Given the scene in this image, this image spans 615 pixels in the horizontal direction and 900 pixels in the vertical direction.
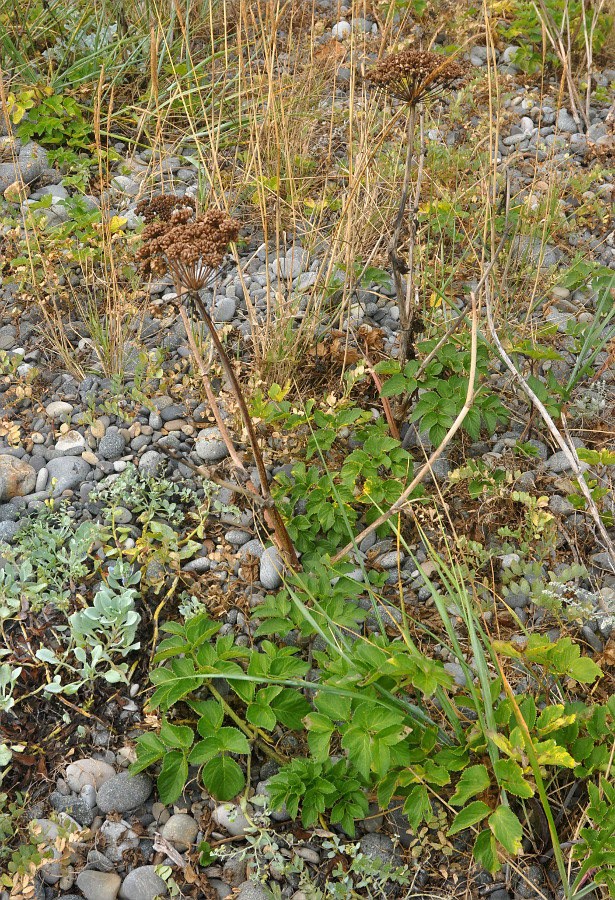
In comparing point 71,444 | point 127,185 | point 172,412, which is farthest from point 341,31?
point 71,444

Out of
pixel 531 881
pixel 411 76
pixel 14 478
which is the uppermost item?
pixel 411 76

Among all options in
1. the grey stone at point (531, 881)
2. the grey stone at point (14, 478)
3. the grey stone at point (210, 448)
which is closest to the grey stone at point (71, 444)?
the grey stone at point (14, 478)

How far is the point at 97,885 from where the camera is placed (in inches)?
62.2

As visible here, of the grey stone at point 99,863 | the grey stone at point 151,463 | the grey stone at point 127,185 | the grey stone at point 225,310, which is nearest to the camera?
the grey stone at point 99,863

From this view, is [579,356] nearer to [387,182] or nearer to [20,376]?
[387,182]

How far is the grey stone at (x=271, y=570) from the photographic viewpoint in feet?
6.81

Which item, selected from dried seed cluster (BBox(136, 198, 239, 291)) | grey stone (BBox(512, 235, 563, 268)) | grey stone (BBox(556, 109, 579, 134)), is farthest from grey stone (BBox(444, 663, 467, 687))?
grey stone (BBox(556, 109, 579, 134))

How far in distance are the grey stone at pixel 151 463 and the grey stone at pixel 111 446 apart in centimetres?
8

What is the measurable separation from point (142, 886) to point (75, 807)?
0.76 ft

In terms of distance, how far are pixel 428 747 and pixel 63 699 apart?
864mm

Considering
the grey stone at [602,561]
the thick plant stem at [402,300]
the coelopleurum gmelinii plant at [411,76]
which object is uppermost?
the coelopleurum gmelinii plant at [411,76]

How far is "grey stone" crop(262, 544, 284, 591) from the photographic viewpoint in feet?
6.81

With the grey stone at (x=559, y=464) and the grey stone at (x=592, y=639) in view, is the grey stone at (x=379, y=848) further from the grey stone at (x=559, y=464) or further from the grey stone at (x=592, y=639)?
the grey stone at (x=559, y=464)

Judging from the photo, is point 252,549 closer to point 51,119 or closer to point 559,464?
point 559,464
